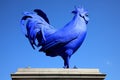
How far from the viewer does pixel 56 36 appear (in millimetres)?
29844

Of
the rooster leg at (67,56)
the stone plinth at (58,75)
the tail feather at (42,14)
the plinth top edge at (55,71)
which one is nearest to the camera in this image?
the stone plinth at (58,75)

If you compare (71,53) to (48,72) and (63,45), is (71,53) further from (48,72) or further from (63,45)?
(48,72)

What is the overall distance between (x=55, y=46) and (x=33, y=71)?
3.32 metres

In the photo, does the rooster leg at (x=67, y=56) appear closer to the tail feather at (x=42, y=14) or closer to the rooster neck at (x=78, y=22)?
the rooster neck at (x=78, y=22)

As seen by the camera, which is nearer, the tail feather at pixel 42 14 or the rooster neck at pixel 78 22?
the rooster neck at pixel 78 22

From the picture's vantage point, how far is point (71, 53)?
29.6 m

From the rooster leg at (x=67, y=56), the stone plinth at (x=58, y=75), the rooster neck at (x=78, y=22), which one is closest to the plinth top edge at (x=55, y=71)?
the stone plinth at (x=58, y=75)

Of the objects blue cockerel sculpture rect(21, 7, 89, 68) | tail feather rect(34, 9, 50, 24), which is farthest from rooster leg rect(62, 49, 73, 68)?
tail feather rect(34, 9, 50, 24)

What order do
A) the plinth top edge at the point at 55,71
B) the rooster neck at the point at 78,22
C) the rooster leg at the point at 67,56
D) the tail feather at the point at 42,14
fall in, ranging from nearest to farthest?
the plinth top edge at the point at 55,71 < the rooster leg at the point at 67,56 < the rooster neck at the point at 78,22 < the tail feather at the point at 42,14

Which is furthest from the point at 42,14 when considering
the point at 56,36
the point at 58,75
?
the point at 58,75

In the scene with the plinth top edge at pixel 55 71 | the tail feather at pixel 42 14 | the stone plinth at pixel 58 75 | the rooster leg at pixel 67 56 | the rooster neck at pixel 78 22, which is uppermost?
the tail feather at pixel 42 14

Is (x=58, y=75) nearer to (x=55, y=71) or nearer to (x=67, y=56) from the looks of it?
(x=55, y=71)

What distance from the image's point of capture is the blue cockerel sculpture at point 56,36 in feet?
97.3

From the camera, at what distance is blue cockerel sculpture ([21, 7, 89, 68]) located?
2966 centimetres
